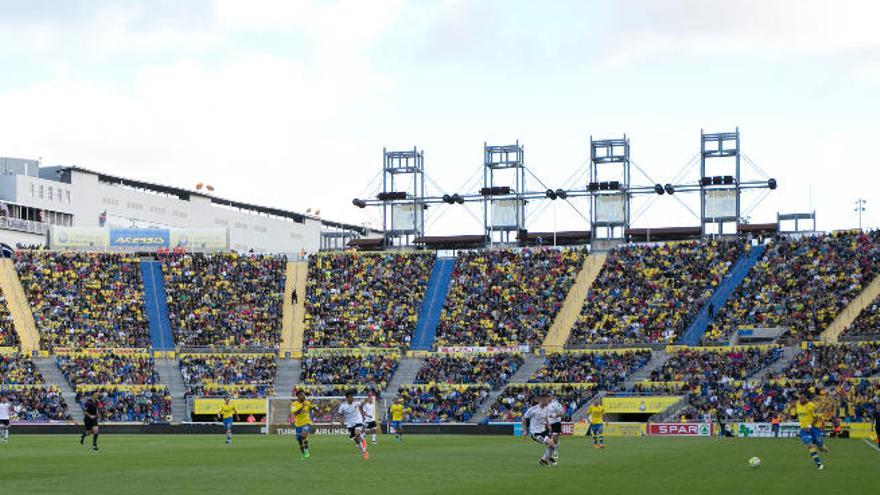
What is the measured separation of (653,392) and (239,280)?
34.9 m

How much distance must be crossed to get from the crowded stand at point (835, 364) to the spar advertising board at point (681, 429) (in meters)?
7.69

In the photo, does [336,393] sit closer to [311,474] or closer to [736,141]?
[736,141]

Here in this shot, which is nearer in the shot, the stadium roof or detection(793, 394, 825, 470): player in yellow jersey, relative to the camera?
detection(793, 394, 825, 470): player in yellow jersey

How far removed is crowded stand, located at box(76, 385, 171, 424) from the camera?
78.4 m

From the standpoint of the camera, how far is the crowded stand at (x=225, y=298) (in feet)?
291

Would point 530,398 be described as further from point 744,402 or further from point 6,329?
point 6,329

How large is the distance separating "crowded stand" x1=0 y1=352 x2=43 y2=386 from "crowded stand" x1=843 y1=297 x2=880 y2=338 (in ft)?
167

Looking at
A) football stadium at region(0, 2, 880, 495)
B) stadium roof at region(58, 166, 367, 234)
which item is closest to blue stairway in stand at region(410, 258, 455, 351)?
football stadium at region(0, 2, 880, 495)

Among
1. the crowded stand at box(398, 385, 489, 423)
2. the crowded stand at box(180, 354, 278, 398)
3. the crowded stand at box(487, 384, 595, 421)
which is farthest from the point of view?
the crowded stand at box(180, 354, 278, 398)

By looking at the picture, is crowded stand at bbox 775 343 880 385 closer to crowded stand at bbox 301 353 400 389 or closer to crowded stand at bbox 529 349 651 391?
crowded stand at bbox 529 349 651 391

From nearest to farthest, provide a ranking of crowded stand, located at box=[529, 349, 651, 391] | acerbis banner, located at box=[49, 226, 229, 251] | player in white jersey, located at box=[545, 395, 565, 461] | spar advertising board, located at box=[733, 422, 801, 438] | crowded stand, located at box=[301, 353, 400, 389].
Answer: player in white jersey, located at box=[545, 395, 565, 461]
spar advertising board, located at box=[733, 422, 801, 438]
crowded stand, located at box=[529, 349, 651, 391]
crowded stand, located at box=[301, 353, 400, 389]
acerbis banner, located at box=[49, 226, 229, 251]

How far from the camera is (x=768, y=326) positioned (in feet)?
258

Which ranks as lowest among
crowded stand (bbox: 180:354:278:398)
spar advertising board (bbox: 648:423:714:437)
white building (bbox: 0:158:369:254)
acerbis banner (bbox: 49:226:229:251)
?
spar advertising board (bbox: 648:423:714:437)

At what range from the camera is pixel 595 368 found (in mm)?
77938
